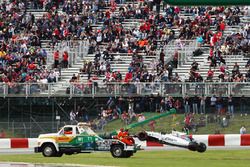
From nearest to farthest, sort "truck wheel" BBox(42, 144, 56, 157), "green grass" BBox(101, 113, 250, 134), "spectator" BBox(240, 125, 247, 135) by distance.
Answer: "truck wheel" BBox(42, 144, 56, 157) < "spectator" BBox(240, 125, 247, 135) < "green grass" BBox(101, 113, 250, 134)

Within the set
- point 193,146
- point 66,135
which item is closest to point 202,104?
point 193,146

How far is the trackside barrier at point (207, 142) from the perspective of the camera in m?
36.5

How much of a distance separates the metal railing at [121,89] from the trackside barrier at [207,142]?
4595 millimetres

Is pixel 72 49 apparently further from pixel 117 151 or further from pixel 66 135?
pixel 117 151

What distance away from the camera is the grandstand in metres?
43.3

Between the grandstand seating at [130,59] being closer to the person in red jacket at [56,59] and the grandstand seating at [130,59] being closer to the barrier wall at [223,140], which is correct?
the person in red jacket at [56,59]

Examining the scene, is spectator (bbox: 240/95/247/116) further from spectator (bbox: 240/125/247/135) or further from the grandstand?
spectator (bbox: 240/125/247/135)

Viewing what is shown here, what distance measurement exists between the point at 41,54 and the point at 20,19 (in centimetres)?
591

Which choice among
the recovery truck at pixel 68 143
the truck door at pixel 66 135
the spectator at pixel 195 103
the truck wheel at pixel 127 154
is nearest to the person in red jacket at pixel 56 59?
the spectator at pixel 195 103

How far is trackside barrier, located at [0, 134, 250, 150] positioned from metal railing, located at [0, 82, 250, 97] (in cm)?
459

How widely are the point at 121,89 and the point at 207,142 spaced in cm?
747

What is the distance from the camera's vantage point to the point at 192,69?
148 ft

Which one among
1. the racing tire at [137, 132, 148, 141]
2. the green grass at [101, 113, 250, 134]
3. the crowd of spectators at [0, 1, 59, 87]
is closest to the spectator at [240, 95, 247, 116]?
the green grass at [101, 113, 250, 134]

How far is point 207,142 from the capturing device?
121 feet
